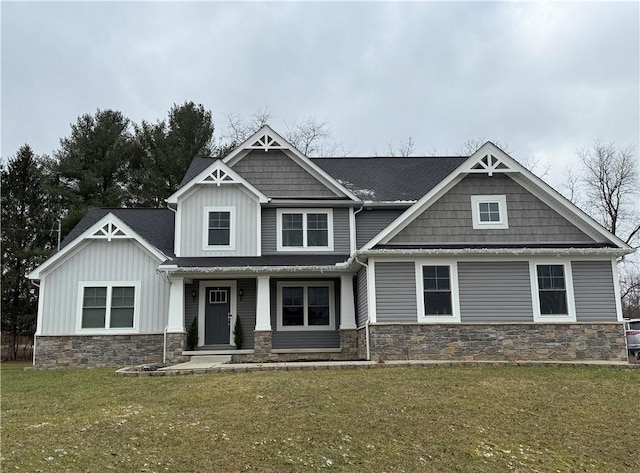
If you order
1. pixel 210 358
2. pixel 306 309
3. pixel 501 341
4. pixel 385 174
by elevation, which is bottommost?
pixel 210 358

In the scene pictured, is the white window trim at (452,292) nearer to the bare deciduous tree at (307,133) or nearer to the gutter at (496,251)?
the gutter at (496,251)

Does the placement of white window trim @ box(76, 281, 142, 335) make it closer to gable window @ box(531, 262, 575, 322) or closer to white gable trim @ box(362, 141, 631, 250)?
white gable trim @ box(362, 141, 631, 250)

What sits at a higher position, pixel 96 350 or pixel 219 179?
pixel 219 179

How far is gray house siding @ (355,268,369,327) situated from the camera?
15087 mm

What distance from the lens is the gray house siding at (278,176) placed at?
18219 millimetres

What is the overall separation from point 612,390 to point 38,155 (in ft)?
114

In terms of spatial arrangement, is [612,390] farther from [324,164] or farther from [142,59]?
[142,59]

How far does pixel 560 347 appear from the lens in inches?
551

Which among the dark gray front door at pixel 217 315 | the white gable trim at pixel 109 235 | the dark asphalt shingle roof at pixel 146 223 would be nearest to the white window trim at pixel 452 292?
the dark gray front door at pixel 217 315

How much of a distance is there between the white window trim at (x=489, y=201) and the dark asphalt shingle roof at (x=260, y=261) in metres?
4.28

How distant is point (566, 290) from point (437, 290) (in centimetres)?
334

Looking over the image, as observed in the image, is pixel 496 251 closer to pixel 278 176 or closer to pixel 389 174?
pixel 389 174

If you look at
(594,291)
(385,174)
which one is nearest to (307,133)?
(385,174)

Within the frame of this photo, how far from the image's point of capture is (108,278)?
1686 centimetres
